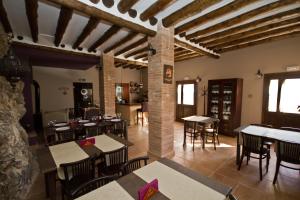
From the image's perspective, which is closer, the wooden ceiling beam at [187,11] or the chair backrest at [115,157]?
the chair backrest at [115,157]

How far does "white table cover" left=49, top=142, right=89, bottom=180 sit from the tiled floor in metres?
0.85

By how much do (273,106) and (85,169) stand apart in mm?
5623

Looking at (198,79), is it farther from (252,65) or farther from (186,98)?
(252,65)

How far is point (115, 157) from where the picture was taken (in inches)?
87.3

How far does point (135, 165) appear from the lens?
1885 mm

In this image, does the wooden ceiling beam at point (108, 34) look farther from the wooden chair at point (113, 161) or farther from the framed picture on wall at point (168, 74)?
the wooden chair at point (113, 161)

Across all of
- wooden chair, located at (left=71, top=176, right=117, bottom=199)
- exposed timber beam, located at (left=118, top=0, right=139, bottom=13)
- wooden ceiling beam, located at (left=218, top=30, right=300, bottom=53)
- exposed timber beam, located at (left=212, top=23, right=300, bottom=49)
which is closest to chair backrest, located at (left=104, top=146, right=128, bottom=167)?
wooden chair, located at (left=71, top=176, right=117, bottom=199)

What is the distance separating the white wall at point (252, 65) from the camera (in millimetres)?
4465

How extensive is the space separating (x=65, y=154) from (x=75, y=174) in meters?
0.39

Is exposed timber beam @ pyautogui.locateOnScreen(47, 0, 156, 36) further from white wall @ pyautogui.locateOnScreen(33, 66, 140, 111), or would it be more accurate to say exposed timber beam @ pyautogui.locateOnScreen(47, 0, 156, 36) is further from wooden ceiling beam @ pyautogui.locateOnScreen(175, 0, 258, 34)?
white wall @ pyautogui.locateOnScreen(33, 66, 140, 111)

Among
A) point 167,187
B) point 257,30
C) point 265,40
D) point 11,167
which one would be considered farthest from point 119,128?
point 265,40

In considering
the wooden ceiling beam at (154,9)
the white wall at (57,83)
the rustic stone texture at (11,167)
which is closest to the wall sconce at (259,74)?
the wooden ceiling beam at (154,9)

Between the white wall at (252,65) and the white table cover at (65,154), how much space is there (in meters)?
5.45

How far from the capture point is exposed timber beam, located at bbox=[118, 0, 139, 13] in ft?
8.69
